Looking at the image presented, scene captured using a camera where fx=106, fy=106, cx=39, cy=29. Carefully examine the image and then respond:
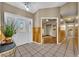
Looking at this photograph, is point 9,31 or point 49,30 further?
point 49,30

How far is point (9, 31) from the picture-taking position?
173cm

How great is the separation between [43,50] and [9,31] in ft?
2.14

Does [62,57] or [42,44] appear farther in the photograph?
[42,44]

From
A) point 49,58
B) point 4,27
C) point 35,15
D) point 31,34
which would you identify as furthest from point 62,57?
point 4,27

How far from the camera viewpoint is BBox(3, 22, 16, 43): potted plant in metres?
1.72

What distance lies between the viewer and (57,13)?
5.97ft

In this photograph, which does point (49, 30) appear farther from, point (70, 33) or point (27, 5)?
point (27, 5)

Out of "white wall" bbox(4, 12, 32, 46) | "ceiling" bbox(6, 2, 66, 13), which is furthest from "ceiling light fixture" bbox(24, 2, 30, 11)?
"white wall" bbox(4, 12, 32, 46)

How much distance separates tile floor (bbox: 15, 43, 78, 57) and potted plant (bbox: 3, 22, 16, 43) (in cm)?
22

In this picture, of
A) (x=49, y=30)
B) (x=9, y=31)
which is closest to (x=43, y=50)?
(x=49, y=30)

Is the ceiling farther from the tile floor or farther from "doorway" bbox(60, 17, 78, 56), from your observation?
the tile floor

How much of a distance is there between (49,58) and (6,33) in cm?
81

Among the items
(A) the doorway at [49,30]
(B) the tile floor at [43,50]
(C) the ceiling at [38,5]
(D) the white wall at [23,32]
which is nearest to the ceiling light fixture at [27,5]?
(C) the ceiling at [38,5]

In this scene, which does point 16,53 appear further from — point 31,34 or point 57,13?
point 57,13
